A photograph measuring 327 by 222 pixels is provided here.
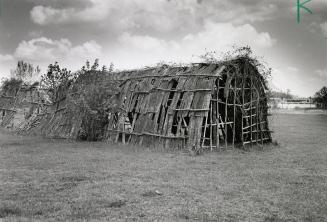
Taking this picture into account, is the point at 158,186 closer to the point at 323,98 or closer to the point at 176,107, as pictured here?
the point at 176,107

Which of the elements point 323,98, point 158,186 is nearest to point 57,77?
point 158,186

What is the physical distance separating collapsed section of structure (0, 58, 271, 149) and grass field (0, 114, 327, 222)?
1.92 m

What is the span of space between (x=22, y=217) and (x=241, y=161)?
9611 mm

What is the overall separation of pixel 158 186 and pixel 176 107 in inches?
344

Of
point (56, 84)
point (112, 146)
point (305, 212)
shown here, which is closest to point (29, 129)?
point (56, 84)

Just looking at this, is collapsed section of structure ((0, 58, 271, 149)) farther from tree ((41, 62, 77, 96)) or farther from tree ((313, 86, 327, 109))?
tree ((313, 86, 327, 109))

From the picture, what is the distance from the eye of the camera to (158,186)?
10359mm

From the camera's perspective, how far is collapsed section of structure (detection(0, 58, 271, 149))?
706 inches

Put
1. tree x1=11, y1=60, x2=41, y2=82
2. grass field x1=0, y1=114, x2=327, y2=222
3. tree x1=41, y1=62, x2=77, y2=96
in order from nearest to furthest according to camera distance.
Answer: grass field x1=0, y1=114, x2=327, y2=222
tree x1=41, y1=62, x2=77, y2=96
tree x1=11, y1=60, x2=41, y2=82

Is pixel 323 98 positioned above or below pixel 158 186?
above

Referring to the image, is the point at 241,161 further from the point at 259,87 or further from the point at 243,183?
the point at 259,87

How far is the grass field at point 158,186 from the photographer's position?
26.0ft

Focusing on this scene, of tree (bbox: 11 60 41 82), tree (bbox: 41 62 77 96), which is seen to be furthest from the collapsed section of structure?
tree (bbox: 11 60 41 82)

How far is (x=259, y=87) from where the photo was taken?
21.0 m
